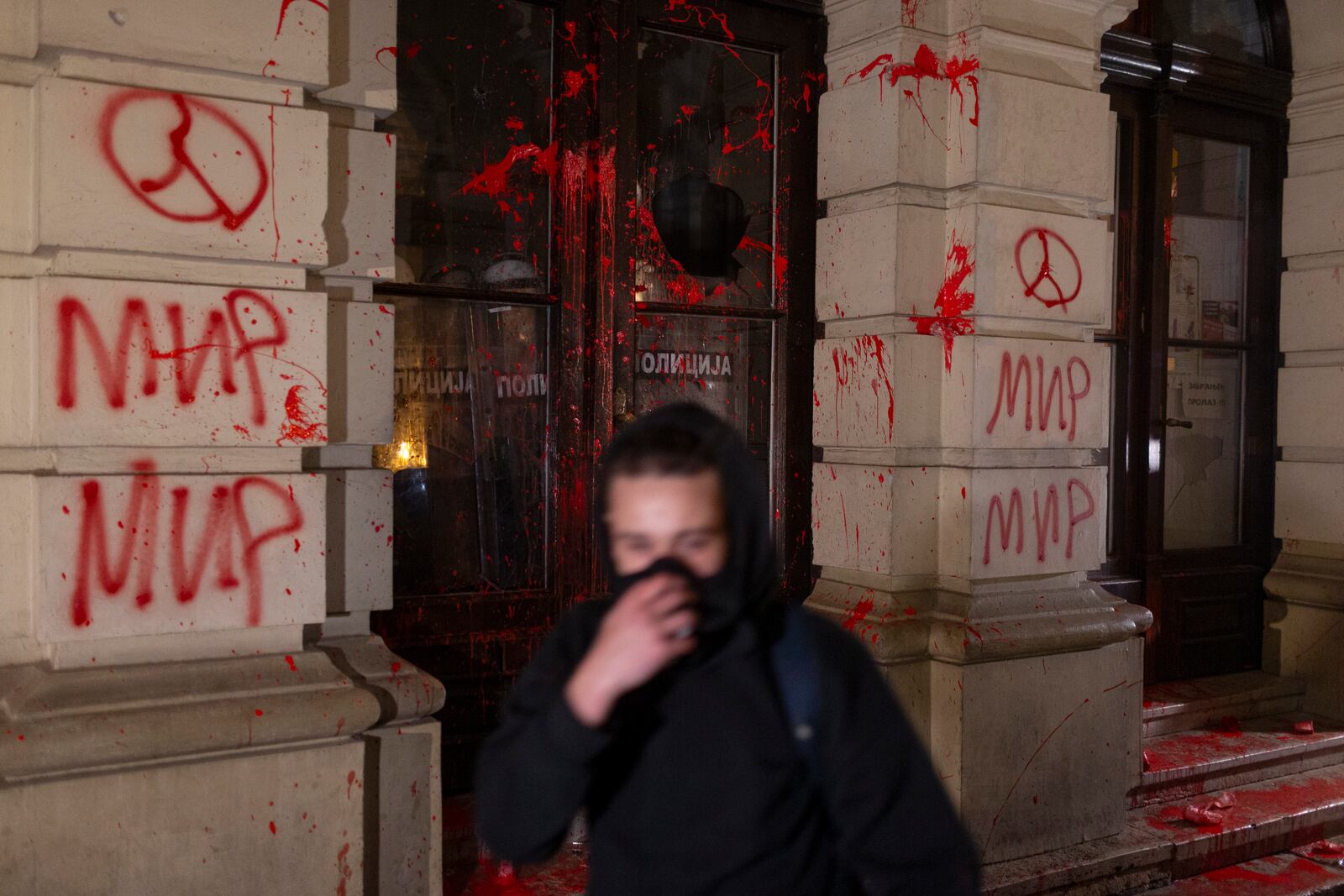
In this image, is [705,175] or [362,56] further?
[705,175]

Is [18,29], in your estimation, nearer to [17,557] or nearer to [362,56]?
[362,56]

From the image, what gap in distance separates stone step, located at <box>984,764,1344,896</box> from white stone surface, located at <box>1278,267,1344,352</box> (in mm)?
2249

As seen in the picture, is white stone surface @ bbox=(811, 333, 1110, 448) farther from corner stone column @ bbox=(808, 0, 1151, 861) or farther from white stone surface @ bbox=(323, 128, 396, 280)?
white stone surface @ bbox=(323, 128, 396, 280)

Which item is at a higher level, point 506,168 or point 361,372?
point 506,168

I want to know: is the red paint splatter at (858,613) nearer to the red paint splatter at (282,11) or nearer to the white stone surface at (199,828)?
the white stone surface at (199,828)

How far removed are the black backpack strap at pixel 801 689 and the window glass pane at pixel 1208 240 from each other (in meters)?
5.24

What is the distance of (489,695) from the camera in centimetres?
436

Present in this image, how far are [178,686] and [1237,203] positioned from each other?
5.92 metres

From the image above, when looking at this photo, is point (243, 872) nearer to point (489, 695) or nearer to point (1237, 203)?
point (489, 695)

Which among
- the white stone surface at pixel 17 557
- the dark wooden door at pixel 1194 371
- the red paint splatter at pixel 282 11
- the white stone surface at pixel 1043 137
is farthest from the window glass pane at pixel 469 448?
the dark wooden door at pixel 1194 371

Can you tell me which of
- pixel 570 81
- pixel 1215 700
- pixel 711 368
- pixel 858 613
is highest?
pixel 570 81

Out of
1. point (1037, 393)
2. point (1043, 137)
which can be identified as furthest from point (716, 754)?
point (1043, 137)

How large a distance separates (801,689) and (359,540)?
7.51 ft

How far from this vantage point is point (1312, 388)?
633cm
